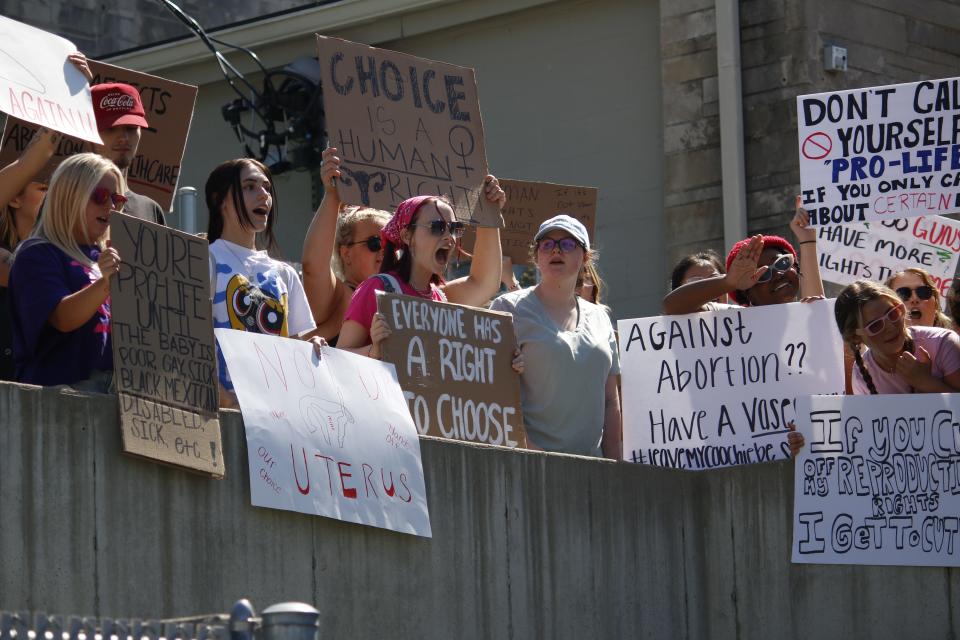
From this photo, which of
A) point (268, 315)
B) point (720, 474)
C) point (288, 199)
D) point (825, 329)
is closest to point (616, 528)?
point (720, 474)

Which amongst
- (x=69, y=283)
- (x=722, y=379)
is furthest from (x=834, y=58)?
(x=69, y=283)

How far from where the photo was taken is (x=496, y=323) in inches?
333

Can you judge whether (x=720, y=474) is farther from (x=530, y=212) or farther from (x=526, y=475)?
(x=530, y=212)

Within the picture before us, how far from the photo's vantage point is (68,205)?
683cm

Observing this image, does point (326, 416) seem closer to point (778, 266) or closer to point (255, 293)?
point (255, 293)

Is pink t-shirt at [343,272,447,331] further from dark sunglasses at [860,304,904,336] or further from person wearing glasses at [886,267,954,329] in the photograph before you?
person wearing glasses at [886,267,954,329]

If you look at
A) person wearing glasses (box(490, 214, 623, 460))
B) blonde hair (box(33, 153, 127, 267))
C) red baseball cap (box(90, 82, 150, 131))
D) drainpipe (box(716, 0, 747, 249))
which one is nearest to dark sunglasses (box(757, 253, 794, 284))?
person wearing glasses (box(490, 214, 623, 460))

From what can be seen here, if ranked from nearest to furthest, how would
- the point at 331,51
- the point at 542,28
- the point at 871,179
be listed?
the point at 331,51 < the point at 871,179 < the point at 542,28

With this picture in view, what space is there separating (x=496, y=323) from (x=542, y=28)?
8.67 m

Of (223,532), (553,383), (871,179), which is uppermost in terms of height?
(871,179)

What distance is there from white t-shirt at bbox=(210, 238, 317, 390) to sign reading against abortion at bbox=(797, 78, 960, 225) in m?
3.10

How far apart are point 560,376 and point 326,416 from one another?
134 centimetres

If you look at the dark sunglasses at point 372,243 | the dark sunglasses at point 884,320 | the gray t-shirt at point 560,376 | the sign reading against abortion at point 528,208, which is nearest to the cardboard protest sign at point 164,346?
the dark sunglasses at point 372,243

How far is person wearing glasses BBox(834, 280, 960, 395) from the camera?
27.1ft
